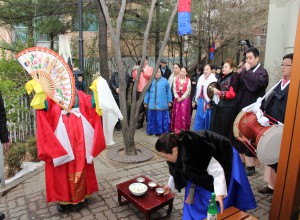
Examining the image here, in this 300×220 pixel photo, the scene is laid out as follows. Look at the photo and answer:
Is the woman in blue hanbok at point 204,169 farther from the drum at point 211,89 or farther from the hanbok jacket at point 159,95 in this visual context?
the hanbok jacket at point 159,95

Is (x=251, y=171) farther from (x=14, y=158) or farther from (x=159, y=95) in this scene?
(x=14, y=158)

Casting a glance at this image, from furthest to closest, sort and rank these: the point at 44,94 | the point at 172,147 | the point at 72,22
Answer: the point at 72,22, the point at 44,94, the point at 172,147

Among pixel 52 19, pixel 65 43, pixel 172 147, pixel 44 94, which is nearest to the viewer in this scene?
pixel 172 147

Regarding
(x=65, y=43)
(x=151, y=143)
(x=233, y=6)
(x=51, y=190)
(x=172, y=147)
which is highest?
(x=233, y=6)

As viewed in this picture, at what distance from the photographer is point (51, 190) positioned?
3.48 metres

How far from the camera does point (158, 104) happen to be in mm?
7012

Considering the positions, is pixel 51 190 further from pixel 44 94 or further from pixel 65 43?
pixel 65 43

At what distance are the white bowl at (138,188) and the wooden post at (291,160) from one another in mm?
1549

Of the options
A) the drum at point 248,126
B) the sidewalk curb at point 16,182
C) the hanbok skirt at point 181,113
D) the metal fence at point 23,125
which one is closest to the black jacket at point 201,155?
A: the drum at point 248,126

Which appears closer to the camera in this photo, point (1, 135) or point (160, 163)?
point (1, 135)

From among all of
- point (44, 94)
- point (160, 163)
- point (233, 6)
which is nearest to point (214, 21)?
point (233, 6)

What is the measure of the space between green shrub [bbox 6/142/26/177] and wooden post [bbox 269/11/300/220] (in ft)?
13.7

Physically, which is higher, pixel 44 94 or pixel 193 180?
pixel 44 94

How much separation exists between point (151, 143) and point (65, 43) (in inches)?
122
